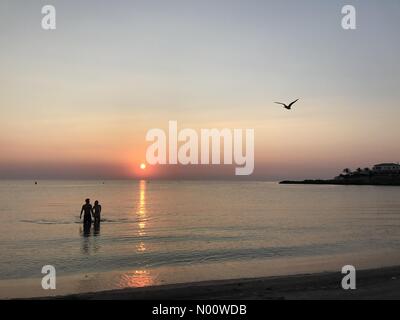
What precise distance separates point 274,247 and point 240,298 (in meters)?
14.1

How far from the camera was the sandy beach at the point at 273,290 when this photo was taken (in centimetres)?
1233

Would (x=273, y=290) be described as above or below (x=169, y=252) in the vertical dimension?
above

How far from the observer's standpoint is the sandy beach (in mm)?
12328

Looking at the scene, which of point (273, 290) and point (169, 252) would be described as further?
point (169, 252)

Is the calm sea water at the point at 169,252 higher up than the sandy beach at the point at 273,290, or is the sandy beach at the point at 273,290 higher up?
the sandy beach at the point at 273,290

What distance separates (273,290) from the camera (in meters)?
13.4

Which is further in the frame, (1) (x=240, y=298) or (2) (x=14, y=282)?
(2) (x=14, y=282)

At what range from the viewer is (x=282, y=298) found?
1202 centimetres

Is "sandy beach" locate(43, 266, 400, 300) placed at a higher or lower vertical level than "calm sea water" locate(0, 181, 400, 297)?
higher

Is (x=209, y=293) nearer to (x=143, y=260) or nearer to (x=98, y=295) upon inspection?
(x=98, y=295)

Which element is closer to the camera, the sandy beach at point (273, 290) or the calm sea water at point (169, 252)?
the sandy beach at point (273, 290)
